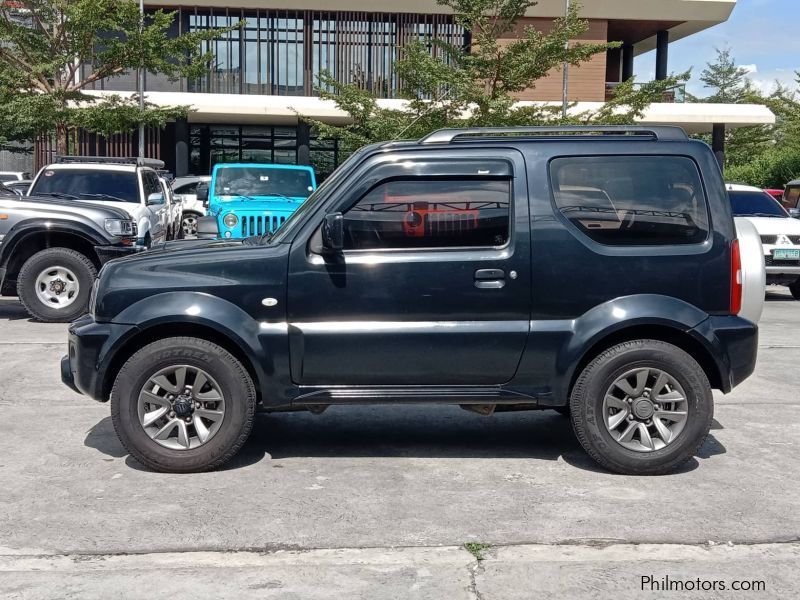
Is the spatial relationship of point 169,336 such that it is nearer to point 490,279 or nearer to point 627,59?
point 490,279


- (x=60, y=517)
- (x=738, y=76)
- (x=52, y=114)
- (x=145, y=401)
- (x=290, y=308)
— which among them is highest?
(x=738, y=76)

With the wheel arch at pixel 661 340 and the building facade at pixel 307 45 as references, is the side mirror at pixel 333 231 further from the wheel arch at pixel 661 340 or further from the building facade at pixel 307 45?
the building facade at pixel 307 45

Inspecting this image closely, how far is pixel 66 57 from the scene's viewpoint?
23125 millimetres

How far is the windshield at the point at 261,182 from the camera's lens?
45.3 ft

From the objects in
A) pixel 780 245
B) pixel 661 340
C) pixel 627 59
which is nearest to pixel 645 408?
pixel 661 340

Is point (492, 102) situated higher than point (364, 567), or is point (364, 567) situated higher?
point (492, 102)

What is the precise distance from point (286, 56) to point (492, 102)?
59.6ft

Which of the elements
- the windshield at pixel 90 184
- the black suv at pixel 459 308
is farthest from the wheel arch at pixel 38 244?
the black suv at pixel 459 308

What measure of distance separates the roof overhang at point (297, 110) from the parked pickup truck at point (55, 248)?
66.2ft

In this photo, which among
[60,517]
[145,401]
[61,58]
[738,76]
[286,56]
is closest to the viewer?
[60,517]

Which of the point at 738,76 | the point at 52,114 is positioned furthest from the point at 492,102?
the point at 738,76

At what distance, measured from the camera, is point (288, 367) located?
5.50 metres

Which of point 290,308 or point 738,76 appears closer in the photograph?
point 290,308

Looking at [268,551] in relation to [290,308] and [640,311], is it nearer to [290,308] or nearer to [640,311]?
[290,308]
